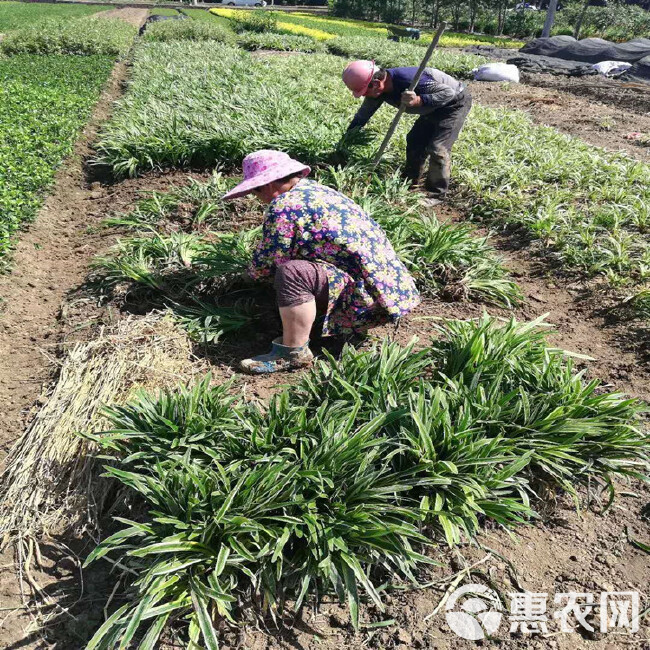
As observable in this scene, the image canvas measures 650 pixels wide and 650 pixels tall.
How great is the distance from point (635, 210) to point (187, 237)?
3920 millimetres

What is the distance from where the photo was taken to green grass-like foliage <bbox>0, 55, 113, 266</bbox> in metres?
4.48

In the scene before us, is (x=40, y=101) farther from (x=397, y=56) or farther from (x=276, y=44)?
(x=276, y=44)

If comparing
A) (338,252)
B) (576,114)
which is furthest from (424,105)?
(576,114)

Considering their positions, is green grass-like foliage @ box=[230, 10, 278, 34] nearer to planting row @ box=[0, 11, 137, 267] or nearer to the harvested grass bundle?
planting row @ box=[0, 11, 137, 267]

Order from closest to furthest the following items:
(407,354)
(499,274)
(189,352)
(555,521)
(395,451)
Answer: (395,451), (555,521), (407,354), (189,352), (499,274)

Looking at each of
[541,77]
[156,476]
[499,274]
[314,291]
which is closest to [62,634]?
[156,476]

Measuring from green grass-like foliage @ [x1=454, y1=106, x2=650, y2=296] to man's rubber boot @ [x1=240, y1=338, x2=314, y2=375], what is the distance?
2412mm

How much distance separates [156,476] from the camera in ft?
6.70

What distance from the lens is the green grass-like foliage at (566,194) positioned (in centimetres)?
399

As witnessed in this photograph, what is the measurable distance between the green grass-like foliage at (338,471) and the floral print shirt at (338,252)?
406 mm

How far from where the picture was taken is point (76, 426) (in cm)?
232

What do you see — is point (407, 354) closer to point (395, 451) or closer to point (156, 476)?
point (395, 451)

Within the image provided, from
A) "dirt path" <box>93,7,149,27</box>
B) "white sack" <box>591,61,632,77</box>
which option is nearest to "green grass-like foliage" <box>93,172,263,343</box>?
"white sack" <box>591,61,632,77</box>

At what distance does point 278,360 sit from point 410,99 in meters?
3.06
